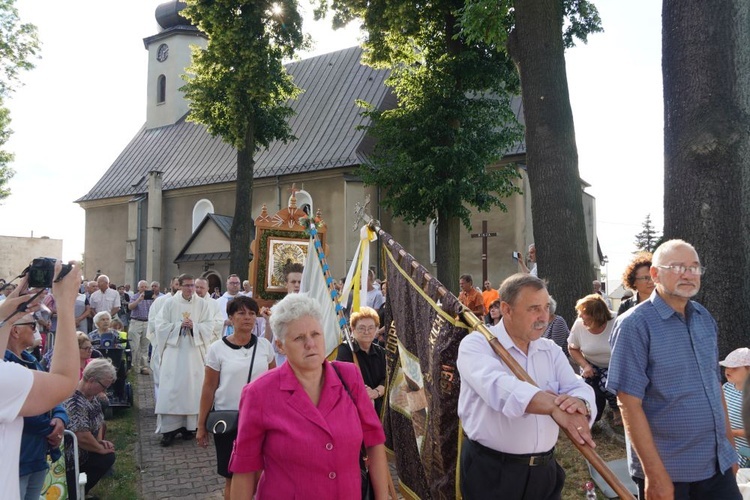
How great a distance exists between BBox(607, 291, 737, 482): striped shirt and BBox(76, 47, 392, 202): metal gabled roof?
2409 cm

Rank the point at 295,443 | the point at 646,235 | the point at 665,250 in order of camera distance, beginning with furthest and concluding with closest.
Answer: the point at 646,235
the point at 665,250
the point at 295,443

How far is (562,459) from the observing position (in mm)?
6438

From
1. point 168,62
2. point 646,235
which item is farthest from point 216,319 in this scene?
point 646,235

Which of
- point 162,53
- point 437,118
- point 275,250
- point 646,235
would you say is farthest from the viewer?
point 646,235

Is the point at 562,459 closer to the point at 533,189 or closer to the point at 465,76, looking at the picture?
the point at 533,189

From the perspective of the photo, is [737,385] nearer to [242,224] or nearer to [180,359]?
[180,359]

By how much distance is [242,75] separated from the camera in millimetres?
16812

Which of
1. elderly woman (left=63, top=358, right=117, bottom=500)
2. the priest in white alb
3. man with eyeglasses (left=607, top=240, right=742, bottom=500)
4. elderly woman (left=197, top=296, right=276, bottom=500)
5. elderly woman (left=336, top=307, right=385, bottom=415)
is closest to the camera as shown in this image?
man with eyeglasses (left=607, top=240, right=742, bottom=500)

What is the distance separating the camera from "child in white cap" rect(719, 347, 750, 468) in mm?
4977

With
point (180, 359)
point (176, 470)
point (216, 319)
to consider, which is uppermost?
point (216, 319)

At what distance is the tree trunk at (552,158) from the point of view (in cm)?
799

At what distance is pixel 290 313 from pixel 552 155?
5.91 meters

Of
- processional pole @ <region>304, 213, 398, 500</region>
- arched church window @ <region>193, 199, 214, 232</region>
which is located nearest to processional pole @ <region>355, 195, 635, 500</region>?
processional pole @ <region>304, 213, 398, 500</region>

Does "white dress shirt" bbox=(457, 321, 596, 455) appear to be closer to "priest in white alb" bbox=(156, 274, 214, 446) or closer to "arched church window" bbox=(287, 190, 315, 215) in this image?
"priest in white alb" bbox=(156, 274, 214, 446)
